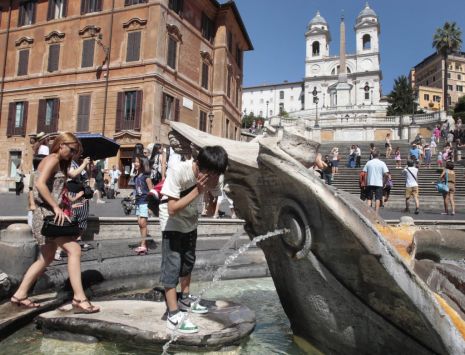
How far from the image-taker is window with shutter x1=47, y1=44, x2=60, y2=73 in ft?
86.3

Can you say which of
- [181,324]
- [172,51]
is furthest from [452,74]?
[181,324]

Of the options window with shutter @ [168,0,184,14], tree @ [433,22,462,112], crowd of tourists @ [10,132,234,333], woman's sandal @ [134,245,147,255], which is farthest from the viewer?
tree @ [433,22,462,112]

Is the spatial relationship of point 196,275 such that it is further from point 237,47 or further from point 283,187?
point 237,47

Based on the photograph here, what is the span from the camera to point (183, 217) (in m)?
3.01

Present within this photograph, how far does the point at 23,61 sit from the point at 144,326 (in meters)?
29.5

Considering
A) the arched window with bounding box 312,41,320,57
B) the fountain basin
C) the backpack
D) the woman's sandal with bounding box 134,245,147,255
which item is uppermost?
the arched window with bounding box 312,41,320,57

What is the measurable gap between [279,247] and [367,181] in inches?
326

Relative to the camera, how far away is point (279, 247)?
8.86 ft

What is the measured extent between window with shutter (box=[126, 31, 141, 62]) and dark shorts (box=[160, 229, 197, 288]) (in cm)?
2296

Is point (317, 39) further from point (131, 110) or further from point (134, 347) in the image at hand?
point (134, 347)

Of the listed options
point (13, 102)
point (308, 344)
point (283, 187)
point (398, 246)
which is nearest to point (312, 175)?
point (283, 187)

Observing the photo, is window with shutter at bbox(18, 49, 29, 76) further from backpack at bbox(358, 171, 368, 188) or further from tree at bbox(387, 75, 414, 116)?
tree at bbox(387, 75, 414, 116)

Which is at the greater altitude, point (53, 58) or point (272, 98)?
point (272, 98)

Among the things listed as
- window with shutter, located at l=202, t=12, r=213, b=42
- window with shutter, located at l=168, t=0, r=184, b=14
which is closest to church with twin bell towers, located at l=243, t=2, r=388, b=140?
window with shutter, located at l=202, t=12, r=213, b=42
